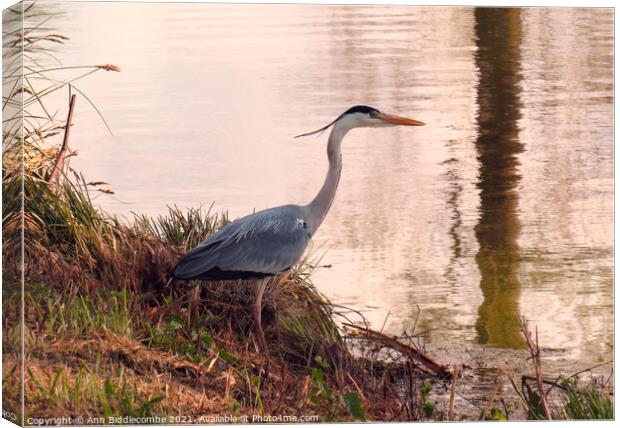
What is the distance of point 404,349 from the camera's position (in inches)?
356

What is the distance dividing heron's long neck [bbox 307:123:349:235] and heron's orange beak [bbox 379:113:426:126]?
21 centimetres

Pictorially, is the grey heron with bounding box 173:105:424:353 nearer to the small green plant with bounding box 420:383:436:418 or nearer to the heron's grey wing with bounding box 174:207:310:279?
the heron's grey wing with bounding box 174:207:310:279

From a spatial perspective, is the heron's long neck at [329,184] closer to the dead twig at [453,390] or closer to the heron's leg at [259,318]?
the heron's leg at [259,318]

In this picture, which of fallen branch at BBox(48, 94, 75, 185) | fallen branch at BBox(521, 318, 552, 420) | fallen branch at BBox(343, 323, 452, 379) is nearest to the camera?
fallen branch at BBox(521, 318, 552, 420)

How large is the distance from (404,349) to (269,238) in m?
0.96

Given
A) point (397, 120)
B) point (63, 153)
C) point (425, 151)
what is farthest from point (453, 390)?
point (63, 153)

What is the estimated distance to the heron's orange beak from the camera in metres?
8.95

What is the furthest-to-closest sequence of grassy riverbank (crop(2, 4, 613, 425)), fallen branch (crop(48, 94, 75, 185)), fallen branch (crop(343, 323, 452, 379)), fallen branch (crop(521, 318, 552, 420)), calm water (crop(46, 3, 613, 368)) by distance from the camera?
fallen branch (crop(343, 323, 452, 379)), calm water (crop(46, 3, 613, 368)), fallen branch (crop(48, 94, 75, 185)), grassy riverbank (crop(2, 4, 613, 425)), fallen branch (crop(521, 318, 552, 420))

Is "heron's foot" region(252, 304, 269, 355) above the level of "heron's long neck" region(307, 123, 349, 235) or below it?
below

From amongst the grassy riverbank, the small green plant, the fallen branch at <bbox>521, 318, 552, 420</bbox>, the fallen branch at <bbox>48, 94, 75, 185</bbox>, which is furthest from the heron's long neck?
the fallen branch at <bbox>48, 94, 75, 185</bbox>

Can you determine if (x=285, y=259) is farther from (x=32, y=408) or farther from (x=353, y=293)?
(x=32, y=408)

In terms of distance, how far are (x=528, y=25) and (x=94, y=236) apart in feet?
8.50

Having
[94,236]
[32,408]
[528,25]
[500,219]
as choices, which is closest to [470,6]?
[528,25]

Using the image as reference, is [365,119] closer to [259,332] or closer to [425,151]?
[425,151]
